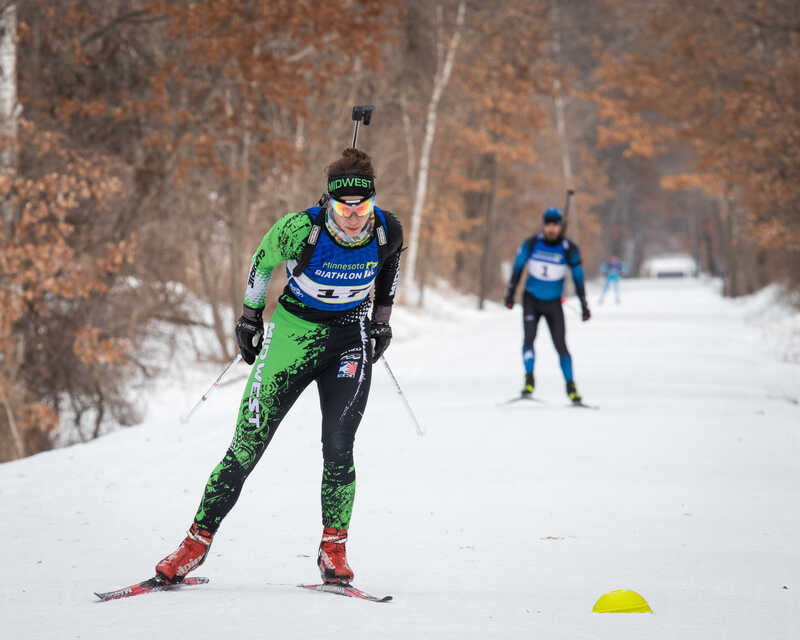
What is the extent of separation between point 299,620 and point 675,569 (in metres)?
2.37

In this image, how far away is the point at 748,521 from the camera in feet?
22.6

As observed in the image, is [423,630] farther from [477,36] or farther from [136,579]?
[477,36]

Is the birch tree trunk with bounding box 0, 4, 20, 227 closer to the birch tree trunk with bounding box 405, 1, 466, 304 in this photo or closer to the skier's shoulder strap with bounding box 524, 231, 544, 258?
the skier's shoulder strap with bounding box 524, 231, 544, 258

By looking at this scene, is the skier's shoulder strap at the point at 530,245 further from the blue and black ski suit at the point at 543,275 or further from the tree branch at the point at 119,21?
the tree branch at the point at 119,21

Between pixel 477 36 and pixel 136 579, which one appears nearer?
pixel 136 579

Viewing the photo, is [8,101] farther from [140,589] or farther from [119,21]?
[140,589]

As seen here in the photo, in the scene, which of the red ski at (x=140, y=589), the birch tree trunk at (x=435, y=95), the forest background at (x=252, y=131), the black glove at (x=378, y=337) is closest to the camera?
the red ski at (x=140, y=589)

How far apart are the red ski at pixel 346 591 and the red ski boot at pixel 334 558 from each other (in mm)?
22

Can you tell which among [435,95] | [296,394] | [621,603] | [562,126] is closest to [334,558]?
[296,394]

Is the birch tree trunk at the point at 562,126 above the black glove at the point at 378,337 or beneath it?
above

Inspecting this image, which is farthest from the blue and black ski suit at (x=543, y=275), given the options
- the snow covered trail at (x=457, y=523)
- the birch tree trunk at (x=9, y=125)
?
the birch tree trunk at (x=9, y=125)

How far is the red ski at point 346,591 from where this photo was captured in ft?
16.0

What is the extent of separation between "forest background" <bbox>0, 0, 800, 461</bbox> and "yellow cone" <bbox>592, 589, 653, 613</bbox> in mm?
8625

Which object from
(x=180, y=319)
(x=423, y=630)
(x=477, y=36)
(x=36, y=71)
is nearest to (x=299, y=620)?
(x=423, y=630)
